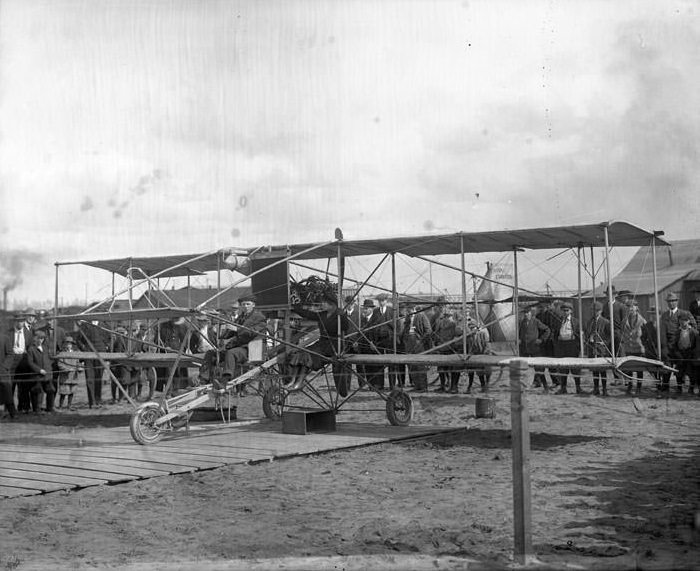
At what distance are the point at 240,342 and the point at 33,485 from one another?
541 centimetres

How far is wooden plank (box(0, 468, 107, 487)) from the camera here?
8320 mm

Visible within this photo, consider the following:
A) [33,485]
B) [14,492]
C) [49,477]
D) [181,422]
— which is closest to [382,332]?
[181,422]

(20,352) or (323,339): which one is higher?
(323,339)

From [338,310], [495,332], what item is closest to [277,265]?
[338,310]

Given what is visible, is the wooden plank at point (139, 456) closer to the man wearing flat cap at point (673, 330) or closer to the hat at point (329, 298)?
the hat at point (329, 298)

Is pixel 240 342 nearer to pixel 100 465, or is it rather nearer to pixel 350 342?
pixel 350 342

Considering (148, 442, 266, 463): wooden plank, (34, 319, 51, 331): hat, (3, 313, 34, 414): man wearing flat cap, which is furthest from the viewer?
(34, 319, 51, 331): hat

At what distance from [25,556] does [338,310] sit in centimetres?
768

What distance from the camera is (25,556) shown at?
591 centimetres

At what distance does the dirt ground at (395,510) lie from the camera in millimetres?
5824

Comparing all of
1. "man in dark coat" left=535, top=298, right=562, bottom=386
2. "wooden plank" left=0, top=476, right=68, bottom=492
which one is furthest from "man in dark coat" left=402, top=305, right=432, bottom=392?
"wooden plank" left=0, top=476, right=68, bottom=492

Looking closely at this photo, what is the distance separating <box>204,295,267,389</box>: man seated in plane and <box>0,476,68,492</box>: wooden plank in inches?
169

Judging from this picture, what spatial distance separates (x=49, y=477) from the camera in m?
8.64

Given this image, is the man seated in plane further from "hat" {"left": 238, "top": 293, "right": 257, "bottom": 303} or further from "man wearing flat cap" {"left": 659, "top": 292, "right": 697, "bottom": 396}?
"man wearing flat cap" {"left": 659, "top": 292, "right": 697, "bottom": 396}
